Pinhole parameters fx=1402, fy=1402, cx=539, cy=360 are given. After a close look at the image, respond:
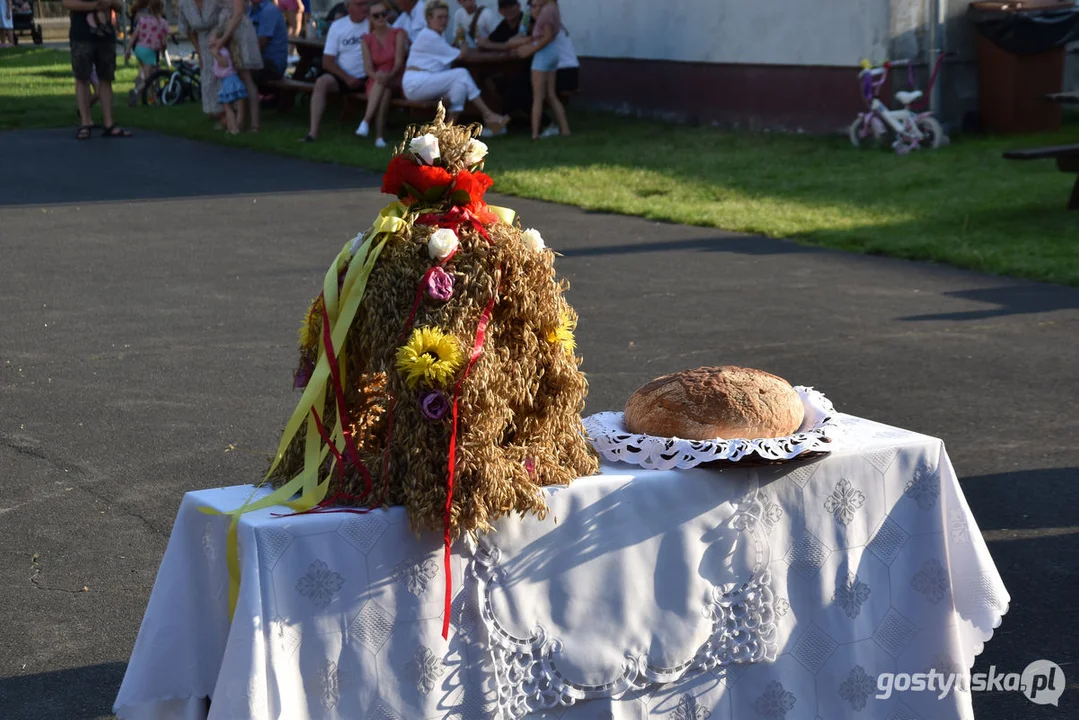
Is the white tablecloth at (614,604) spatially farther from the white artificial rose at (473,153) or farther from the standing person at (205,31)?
the standing person at (205,31)

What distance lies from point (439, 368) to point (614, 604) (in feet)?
2.38

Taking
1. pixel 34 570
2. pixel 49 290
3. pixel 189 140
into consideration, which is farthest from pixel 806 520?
pixel 189 140

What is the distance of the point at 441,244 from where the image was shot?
315 cm

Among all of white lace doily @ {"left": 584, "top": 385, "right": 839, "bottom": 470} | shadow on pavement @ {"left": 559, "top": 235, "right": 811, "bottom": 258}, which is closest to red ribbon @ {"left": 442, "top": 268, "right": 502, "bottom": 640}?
white lace doily @ {"left": 584, "top": 385, "right": 839, "bottom": 470}

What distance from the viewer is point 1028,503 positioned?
5387 millimetres

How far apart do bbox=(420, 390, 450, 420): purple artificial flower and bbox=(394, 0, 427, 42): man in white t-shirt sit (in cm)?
1468

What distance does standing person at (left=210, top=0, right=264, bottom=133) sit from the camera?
18.1m

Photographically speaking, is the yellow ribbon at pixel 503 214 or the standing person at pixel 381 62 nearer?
the yellow ribbon at pixel 503 214

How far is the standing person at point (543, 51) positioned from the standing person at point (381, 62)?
152 cm

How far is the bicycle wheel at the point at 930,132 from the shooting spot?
1552cm

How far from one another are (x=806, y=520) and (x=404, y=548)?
3.44ft

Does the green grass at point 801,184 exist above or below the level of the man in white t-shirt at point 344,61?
below

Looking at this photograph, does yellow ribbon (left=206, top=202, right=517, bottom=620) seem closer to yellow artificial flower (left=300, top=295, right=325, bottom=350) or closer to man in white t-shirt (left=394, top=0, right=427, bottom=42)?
yellow artificial flower (left=300, top=295, right=325, bottom=350)

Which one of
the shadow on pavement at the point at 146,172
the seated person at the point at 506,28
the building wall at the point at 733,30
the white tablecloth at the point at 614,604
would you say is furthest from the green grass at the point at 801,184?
the white tablecloth at the point at 614,604
